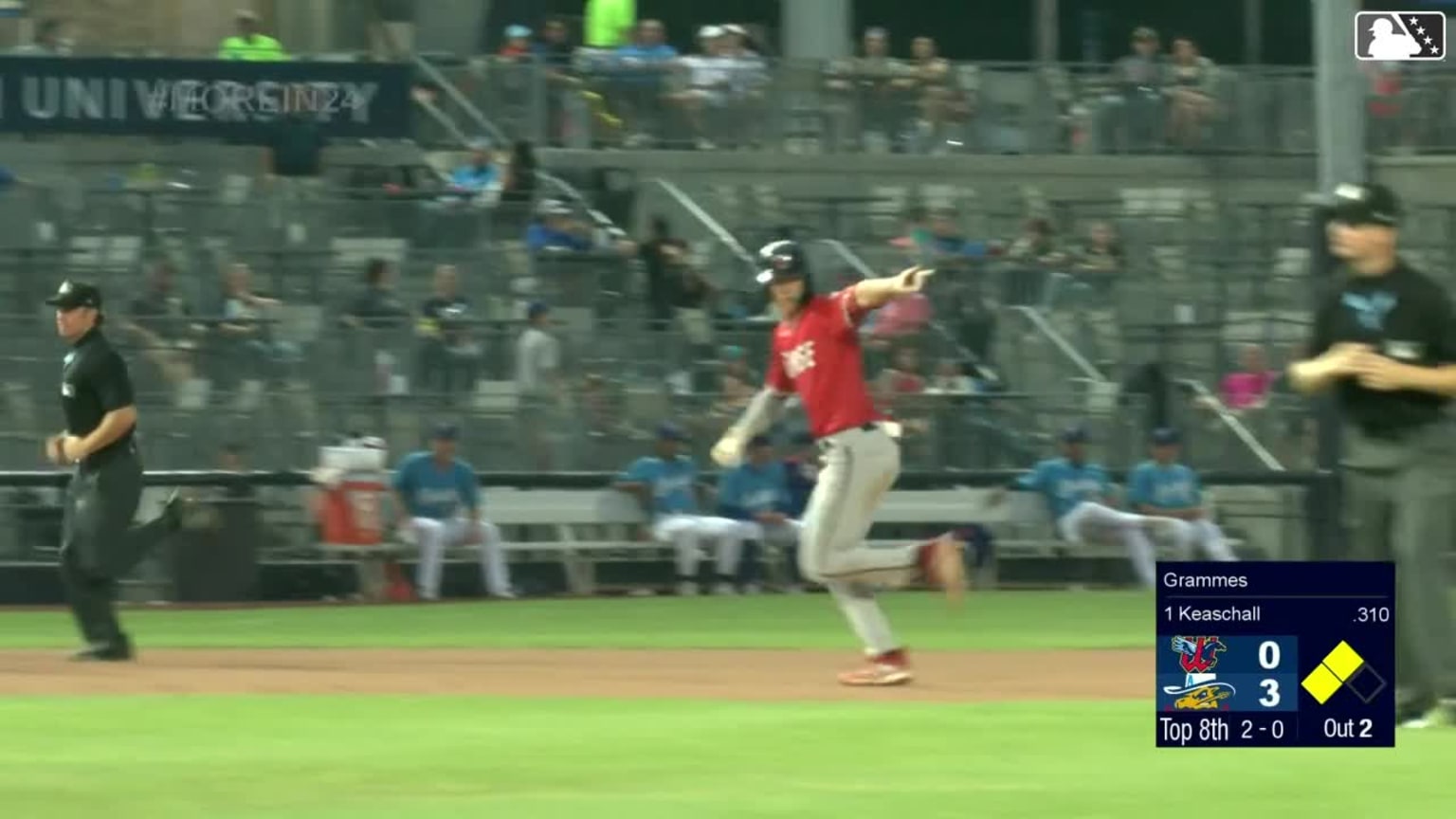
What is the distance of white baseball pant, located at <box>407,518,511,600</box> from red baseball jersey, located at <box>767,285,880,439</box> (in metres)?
9.63

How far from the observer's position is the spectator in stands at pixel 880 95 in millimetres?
28422

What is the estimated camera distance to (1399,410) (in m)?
10.3

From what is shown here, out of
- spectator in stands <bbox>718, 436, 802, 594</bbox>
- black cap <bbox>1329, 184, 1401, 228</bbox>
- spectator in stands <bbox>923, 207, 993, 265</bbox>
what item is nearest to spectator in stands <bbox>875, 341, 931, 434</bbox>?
spectator in stands <bbox>718, 436, 802, 594</bbox>

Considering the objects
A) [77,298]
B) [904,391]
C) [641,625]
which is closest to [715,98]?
[904,391]

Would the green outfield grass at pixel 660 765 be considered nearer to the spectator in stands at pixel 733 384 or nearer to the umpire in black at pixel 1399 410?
the umpire in black at pixel 1399 410

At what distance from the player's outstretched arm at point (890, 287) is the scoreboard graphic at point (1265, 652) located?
282cm

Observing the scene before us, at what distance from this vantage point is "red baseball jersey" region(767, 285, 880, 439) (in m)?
12.8

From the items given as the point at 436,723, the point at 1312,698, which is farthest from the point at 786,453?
the point at 1312,698

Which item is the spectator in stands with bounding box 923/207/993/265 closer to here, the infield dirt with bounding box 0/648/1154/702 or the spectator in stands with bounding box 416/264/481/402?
the spectator in stands with bounding box 416/264/481/402

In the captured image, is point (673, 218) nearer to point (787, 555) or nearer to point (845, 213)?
point (845, 213)

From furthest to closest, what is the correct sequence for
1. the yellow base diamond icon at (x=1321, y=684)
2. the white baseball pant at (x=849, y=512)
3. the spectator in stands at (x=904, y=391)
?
the spectator in stands at (x=904, y=391) < the white baseball pant at (x=849, y=512) < the yellow base diamond icon at (x=1321, y=684)

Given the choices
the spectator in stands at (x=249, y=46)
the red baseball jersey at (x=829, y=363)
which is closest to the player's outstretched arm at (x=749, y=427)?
the red baseball jersey at (x=829, y=363)

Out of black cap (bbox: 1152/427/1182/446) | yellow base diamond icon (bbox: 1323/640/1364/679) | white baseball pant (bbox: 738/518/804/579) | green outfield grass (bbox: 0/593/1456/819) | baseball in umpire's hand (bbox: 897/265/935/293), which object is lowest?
white baseball pant (bbox: 738/518/804/579)

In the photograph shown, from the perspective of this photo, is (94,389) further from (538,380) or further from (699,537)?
(538,380)
